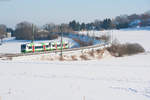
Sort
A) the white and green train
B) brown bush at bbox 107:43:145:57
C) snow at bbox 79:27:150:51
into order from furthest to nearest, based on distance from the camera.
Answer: snow at bbox 79:27:150:51, brown bush at bbox 107:43:145:57, the white and green train

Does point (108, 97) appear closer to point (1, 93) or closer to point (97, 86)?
point (97, 86)

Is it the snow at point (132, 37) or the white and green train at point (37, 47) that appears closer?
the white and green train at point (37, 47)

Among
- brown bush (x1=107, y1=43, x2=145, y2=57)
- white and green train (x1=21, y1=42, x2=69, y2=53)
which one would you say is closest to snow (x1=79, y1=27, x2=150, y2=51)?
brown bush (x1=107, y1=43, x2=145, y2=57)

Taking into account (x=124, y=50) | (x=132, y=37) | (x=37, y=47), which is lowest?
(x=124, y=50)

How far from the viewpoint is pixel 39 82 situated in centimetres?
1127

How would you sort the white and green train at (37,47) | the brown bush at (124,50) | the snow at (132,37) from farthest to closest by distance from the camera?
1. the snow at (132,37)
2. the brown bush at (124,50)
3. the white and green train at (37,47)

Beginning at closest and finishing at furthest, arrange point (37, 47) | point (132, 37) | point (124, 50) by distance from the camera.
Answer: point (37, 47), point (124, 50), point (132, 37)

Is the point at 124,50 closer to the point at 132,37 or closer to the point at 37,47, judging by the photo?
the point at 37,47

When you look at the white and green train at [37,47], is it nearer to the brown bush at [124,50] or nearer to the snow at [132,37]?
the brown bush at [124,50]

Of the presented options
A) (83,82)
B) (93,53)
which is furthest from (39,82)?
(93,53)

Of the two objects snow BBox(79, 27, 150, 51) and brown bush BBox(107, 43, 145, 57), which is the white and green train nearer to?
brown bush BBox(107, 43, 145, 57)

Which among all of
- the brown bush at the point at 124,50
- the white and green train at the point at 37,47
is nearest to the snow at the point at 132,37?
the brown bush at the point at 124,50

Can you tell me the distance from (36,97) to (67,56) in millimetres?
31399

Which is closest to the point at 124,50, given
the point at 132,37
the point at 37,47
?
the point at 37,47
